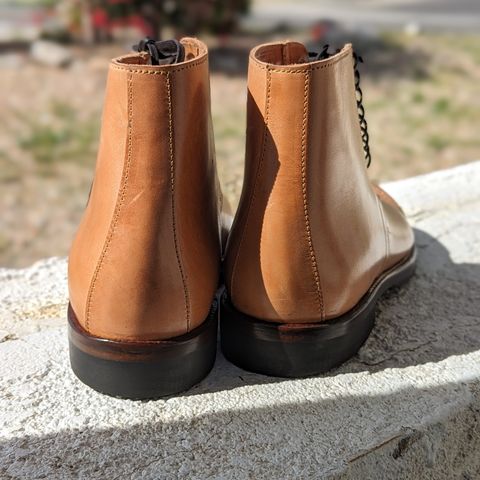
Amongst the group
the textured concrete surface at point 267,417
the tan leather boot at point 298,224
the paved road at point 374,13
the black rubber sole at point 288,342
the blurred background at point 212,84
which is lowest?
the paved road at point 374,13

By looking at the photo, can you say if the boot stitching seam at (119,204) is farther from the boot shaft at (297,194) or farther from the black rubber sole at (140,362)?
the boot shaft at (297,194)

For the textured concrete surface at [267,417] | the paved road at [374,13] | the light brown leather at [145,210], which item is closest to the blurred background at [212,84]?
the paved road at [374,13]

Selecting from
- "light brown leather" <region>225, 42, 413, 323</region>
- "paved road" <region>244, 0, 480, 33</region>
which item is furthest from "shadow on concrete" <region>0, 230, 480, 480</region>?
"paved road" <region>244, 0, 480, 33</region>

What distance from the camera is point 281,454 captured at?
123cm

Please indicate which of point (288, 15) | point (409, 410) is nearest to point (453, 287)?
point (409, 410)

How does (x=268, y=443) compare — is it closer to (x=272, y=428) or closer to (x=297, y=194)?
(x=272, y=428)

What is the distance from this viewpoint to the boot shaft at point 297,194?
124 cm

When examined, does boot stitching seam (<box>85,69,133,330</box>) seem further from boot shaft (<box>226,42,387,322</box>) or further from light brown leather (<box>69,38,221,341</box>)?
boot shaft (<box>226,42,387,322</box>)

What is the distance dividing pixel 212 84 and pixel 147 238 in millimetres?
5135

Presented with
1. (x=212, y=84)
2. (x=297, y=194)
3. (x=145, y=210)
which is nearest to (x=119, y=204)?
(x=145, y=210)

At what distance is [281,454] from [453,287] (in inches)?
29.1

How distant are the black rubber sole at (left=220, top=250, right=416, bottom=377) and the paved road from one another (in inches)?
290

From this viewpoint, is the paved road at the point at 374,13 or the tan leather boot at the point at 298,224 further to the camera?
the paved road at the point at 374,13

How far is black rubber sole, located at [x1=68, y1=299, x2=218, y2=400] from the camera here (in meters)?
1.26
